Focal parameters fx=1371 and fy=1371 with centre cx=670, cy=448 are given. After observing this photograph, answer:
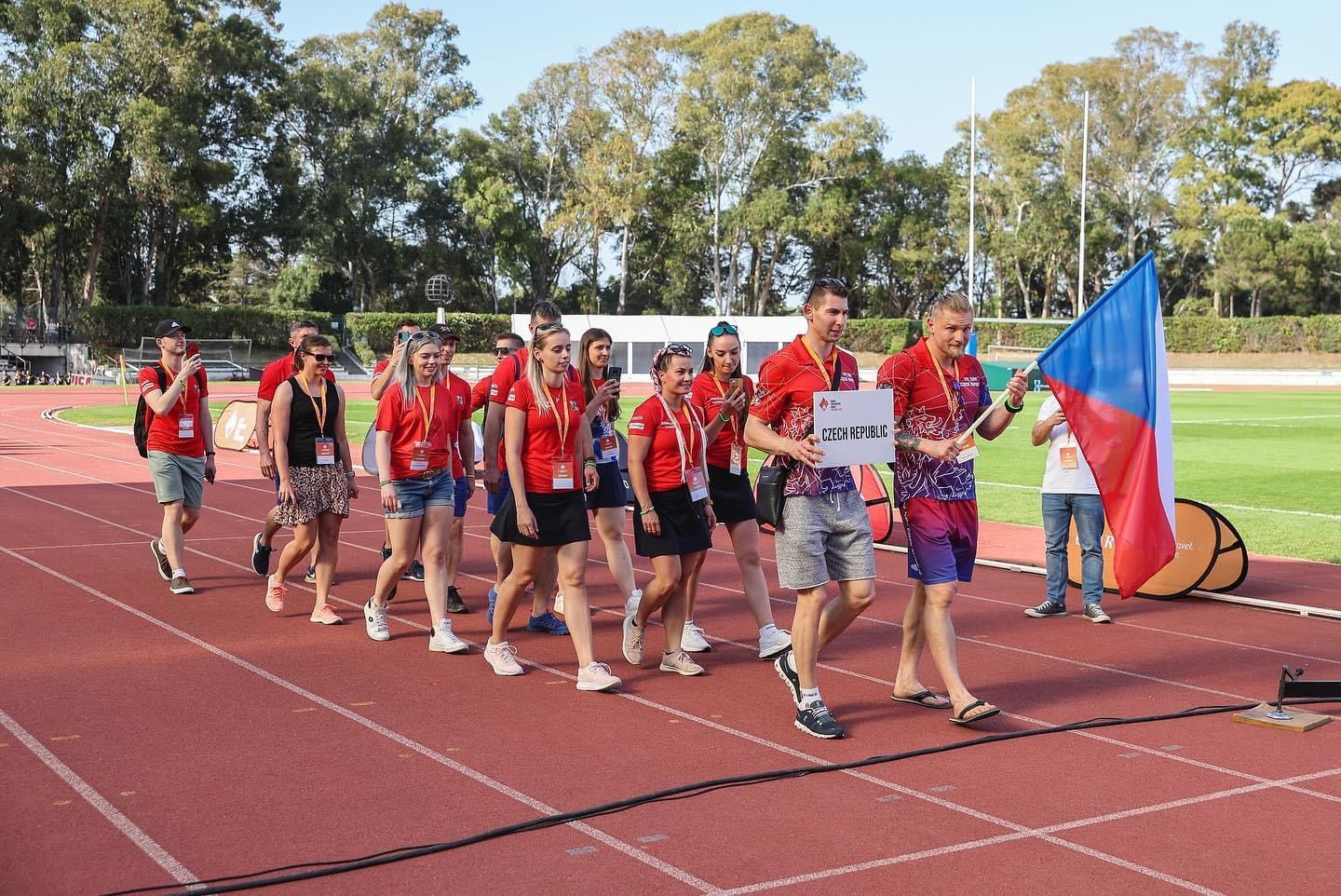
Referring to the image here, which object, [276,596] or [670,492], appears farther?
[276,596]

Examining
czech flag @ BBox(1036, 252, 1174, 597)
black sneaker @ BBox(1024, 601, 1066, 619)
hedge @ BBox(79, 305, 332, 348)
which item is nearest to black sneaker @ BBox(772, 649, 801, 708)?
czech flag @ BBox(1036, 252, 1174, 597)

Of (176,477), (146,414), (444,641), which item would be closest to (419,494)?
(444,641)

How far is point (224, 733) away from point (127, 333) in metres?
60.3

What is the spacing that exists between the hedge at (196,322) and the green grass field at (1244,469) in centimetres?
2428

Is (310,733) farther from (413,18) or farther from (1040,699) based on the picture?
(413,18)

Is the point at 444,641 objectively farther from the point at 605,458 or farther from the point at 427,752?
the point at 427,752

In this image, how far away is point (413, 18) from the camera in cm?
7250

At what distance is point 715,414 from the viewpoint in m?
8.09

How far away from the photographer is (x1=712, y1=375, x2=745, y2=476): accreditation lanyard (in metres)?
8.06

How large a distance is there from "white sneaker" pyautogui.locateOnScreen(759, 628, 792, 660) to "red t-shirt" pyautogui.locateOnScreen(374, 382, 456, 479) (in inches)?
85.9

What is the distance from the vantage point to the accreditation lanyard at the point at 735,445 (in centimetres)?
806

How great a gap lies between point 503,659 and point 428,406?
5.39 feet


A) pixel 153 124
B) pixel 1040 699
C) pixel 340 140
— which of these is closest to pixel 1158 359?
pixel 1040 699

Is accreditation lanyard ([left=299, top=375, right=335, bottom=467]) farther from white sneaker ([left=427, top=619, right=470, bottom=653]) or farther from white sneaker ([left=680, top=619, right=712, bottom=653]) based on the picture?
white sneaker ([left=680, top=619, right=712, bottom=653])
